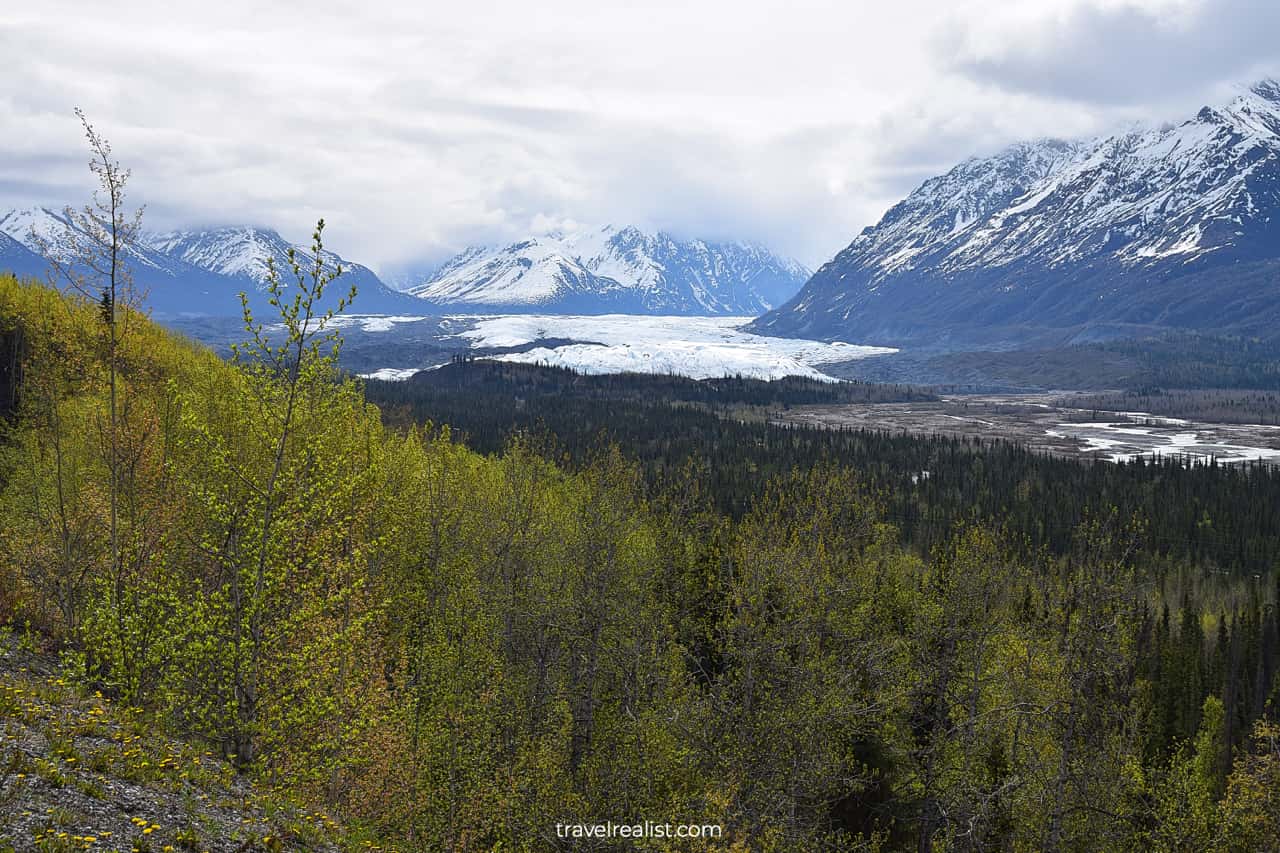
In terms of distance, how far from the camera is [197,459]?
105 feet

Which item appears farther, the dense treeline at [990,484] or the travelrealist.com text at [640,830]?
the dense treeline at [990,484]

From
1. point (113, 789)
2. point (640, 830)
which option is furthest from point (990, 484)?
point (113, 789)

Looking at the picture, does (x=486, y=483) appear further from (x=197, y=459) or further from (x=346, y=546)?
(x=197, y=459)

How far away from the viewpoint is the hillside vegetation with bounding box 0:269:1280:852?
73.4 ft

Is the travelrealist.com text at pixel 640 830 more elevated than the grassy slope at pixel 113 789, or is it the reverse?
the grassy slope at pixel 113 789

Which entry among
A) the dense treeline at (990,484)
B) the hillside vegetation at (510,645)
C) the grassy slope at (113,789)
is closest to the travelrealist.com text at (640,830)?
the hillside vegetation at (510,645)

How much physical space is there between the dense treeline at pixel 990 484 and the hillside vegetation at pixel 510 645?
136 ft

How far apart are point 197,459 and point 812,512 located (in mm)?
35128

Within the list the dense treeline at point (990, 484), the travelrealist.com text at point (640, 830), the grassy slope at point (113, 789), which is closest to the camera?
the grassy slope at point (113, 789)

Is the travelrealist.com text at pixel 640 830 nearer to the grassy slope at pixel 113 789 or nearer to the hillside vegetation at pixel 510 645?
the hillside vegetation at pixel 510 645

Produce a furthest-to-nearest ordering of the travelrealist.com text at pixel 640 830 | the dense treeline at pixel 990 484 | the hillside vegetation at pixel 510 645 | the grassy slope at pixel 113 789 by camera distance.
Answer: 1. the dense treeline at pixel 990 484
2. the travelrealist.com text at pixel 640 830
3. the hillside vegetation at pixel 510 645
4. the grassy slope at pixel 113 789

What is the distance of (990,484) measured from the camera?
14862cm

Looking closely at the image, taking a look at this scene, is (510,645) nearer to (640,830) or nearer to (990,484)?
(640,830)

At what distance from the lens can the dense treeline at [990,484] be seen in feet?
365
